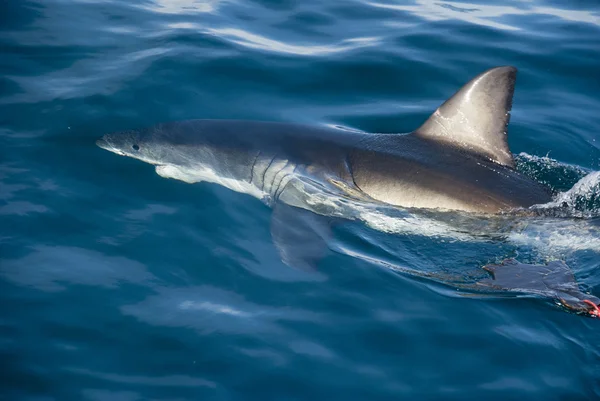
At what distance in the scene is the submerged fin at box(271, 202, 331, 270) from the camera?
518 centimetres

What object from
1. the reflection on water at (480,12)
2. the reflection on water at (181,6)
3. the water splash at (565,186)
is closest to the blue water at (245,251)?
the water splash at (565,186)

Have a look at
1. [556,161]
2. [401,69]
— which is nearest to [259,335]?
[556,161]

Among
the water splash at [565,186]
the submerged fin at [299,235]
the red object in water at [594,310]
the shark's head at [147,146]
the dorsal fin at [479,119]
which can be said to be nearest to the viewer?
the red object in water at [594,310]

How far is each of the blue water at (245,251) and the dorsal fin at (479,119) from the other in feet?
2.32

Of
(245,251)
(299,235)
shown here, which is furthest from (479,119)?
(245,251)

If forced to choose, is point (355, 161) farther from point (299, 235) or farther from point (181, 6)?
point (181, 6)

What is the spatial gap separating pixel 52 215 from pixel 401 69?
530cm

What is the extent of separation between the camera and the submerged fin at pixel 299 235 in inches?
204

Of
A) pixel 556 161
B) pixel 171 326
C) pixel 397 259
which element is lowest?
pixel 171 326

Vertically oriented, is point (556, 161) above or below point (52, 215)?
above

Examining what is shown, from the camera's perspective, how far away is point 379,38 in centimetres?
1004

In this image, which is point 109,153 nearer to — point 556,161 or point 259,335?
point 259,335

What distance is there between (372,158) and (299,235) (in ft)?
3.23

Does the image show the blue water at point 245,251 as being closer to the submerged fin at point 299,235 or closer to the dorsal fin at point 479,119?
the submerged fin at point 299,235
